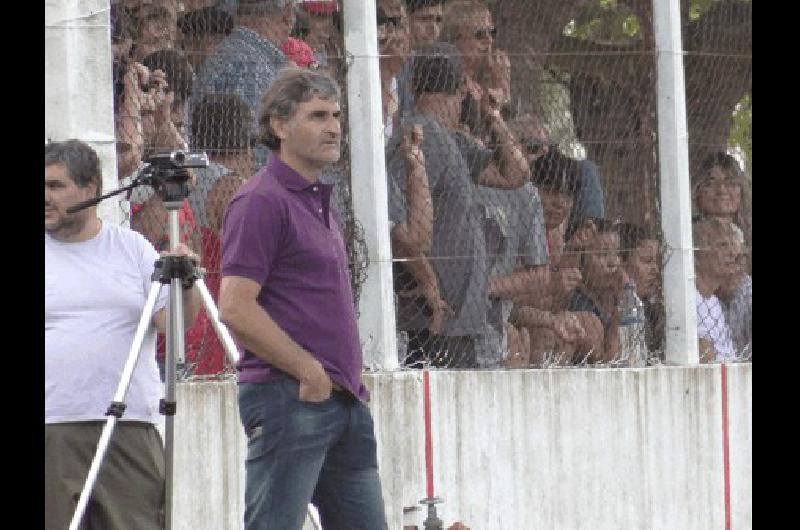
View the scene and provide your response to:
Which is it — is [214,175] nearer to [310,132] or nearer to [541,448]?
[310,132]

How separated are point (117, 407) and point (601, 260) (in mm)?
3355

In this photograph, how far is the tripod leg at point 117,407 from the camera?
18.7 feet

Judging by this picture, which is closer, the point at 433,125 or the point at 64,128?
the point at 64,128

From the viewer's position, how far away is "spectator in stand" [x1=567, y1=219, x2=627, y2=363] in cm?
852

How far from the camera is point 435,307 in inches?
319

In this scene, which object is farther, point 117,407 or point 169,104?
point 169,104

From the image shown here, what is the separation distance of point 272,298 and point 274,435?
0.39 m

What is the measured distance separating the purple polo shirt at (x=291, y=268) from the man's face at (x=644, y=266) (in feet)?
10.6

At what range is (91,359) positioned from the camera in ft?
19.7

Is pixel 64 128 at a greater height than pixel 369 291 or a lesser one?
greater

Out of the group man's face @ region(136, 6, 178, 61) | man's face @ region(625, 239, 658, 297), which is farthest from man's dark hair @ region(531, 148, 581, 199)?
man's face @ region(136, 6, 178, 61)

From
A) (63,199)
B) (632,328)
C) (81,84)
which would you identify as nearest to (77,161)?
(63,199)
